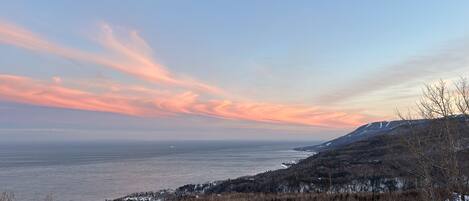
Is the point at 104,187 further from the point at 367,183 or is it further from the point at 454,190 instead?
the point at 454,190

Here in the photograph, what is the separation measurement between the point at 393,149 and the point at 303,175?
3734cm

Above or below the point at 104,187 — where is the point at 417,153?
above

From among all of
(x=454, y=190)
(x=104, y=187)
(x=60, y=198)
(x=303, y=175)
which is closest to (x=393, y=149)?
(x=303, y=175)

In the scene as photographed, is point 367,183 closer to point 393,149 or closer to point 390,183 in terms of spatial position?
point 390,183

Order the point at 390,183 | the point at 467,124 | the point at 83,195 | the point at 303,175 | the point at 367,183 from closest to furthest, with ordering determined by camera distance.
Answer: the point at 467,124
the point at 390,183
the point at 367,183
the point at 83,195
the point at 303,175

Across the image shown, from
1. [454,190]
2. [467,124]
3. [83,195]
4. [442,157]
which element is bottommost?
[83,195]

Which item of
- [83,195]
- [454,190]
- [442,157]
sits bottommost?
[83,195]

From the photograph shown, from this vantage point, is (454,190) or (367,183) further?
(367,183)

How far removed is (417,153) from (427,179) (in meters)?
1.54

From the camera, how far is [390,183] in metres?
80.6

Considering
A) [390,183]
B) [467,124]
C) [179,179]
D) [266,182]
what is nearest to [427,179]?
[467,124]

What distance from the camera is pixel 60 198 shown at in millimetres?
88000

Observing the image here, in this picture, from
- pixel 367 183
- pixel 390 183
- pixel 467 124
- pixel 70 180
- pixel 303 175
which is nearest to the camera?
pixel 467 124

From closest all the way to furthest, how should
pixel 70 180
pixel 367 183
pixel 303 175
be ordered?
pixel 367 183, pixel 303 175, pixel 70 180
